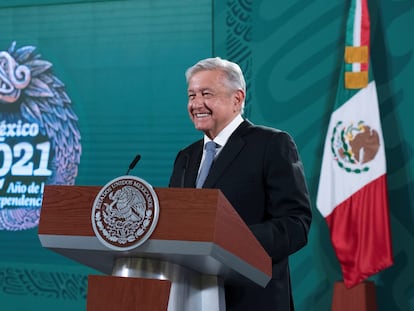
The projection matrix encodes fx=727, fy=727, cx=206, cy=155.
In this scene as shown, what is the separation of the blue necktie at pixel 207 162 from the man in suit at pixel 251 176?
2cm

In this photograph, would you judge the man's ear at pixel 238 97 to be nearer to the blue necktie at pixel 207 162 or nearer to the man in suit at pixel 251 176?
the man in suit at pixel 251 176

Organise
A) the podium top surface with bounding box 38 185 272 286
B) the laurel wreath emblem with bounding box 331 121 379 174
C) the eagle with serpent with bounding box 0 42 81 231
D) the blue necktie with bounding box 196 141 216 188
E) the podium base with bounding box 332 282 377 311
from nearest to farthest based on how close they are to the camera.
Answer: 1. the podium top surface with bounding box 38 185 272 286
2. the blue necktie with bounding box 196 141 216 188
3. the podium base with bounding box 332 282 377 311
4. the laurel wreath emblem with bounding box 331 121 379 174
5. the eagle with serpent with bounding box 0 42 81 231

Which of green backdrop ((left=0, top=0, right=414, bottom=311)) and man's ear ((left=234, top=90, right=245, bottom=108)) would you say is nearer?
man's ear ((left=234, top=90, right=245, bottom=108))

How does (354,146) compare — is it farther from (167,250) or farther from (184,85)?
(167,250)

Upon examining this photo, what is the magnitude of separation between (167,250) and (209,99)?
0.86 m

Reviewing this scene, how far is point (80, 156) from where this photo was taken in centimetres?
581

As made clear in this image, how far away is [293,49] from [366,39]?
24.3 inches

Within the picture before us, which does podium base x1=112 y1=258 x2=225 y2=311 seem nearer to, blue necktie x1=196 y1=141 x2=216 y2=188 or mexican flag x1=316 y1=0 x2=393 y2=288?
blue necktie x1=196 y1=141 x2=216 y2=188

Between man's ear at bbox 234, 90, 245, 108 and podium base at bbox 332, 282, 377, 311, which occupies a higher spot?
man's ear at bbox 234, 90, 245, 108

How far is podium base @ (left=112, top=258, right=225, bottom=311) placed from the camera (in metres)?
1.83

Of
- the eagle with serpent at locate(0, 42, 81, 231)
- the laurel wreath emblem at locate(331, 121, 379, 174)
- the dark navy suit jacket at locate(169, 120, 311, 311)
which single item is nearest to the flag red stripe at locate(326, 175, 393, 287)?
the laurel wreath emblem at locate(331, 121, 379, 174)

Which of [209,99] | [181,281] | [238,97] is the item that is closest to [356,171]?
[238,97]

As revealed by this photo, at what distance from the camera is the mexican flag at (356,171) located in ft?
15.4

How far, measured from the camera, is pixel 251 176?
7.66ft
